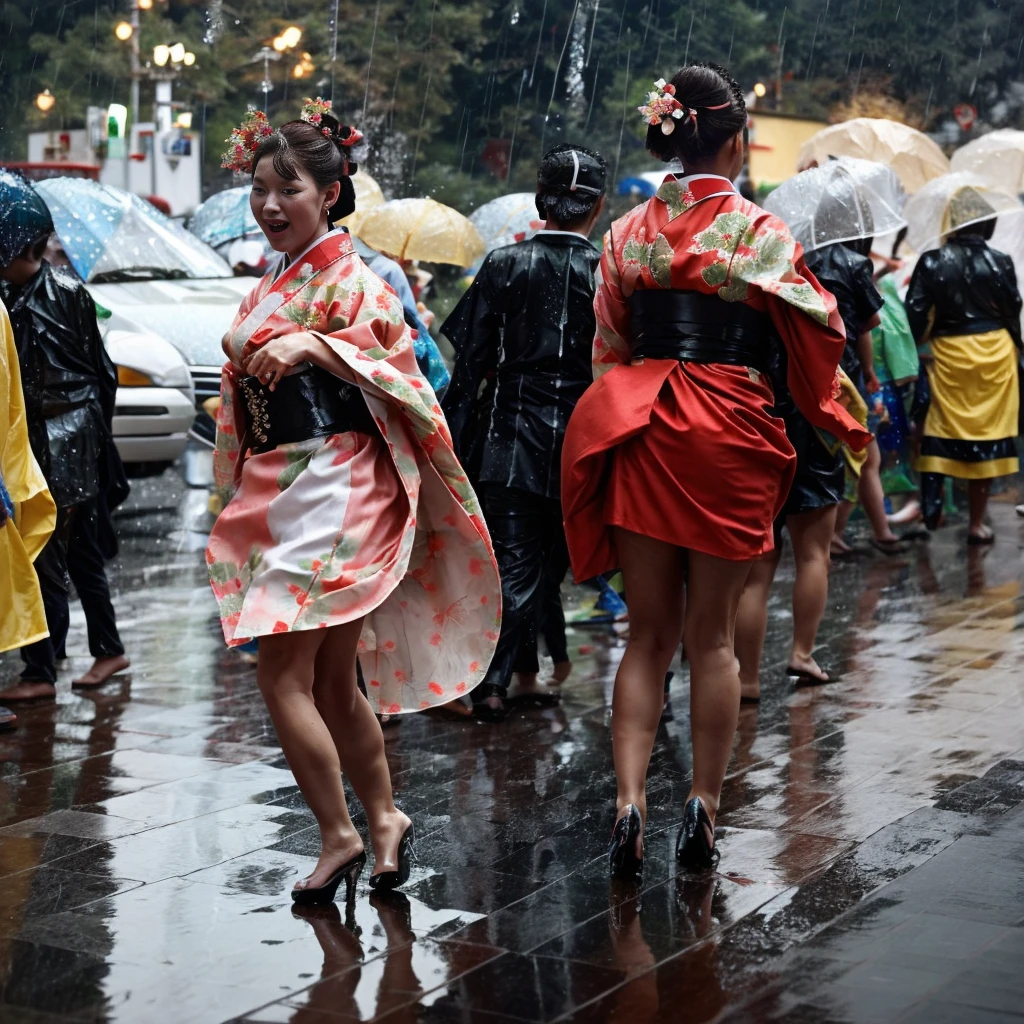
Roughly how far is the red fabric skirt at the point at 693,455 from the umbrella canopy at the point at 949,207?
6339 mm

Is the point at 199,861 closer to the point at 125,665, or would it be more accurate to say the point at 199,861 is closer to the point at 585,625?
the point at 125,665

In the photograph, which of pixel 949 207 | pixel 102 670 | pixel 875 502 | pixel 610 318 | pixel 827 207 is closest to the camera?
pixel 610 318

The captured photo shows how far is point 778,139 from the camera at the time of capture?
25641 mm

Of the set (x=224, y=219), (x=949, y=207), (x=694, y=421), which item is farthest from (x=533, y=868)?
(x=224, y=219)

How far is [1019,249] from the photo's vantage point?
14.2 metres

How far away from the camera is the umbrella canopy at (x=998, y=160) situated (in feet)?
Answer: 42.7

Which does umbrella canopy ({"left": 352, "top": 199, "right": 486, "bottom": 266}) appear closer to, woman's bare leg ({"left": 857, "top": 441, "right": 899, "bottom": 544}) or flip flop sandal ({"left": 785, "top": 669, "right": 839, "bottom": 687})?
woman's bare leg ({"left": 857, "top": 441, "right": 899, "bottom": 544})

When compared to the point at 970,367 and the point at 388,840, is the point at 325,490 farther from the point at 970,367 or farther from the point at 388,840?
the point at 970,367

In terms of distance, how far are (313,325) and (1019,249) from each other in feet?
36.3

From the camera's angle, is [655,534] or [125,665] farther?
[125,665]

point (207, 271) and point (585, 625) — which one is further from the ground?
point (207, 271)

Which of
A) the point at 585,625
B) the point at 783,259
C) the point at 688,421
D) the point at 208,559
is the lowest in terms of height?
the point at 585,625

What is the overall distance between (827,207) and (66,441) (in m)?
3.57

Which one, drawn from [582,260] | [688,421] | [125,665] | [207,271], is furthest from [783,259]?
[207,271]
